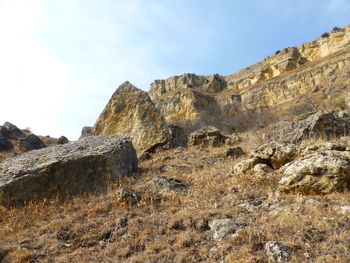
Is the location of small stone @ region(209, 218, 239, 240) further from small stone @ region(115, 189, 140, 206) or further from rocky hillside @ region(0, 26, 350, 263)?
small stone @ region(115, 189, 140, 206)

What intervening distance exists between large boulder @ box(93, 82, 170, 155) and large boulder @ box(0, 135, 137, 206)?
139 inches

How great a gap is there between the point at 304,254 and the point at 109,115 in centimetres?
1073

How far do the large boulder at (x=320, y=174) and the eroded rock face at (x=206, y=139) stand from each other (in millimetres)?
6743

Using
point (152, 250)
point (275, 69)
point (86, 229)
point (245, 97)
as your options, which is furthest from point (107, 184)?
point (275, 69)

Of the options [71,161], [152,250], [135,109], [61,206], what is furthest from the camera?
[135,109]

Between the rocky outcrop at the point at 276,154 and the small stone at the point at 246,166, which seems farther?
the small stone at the point at 246,166

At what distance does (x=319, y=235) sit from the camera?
10.2 ft

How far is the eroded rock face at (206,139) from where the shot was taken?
11.5m

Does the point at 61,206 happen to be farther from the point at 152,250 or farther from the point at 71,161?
the point at 152,250

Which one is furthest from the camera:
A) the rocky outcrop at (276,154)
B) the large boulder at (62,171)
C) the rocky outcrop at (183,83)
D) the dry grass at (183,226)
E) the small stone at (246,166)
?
the rocky outcrop at (183,83)

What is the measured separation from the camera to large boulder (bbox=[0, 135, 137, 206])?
19.6ft

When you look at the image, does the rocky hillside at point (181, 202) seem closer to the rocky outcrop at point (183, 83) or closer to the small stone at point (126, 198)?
the small stone at point (126, 198)

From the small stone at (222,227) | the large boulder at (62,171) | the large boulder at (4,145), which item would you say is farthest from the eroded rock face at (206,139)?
the large boulder at (4,145)

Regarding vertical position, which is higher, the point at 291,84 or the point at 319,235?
the point at 291,84
